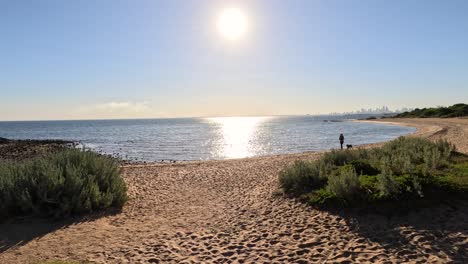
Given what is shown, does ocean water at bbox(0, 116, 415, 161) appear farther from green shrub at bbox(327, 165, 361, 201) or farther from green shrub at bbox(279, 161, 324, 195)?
green shrub at bbox(327, 165, 361, 201)

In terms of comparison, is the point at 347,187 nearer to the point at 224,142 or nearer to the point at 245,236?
the point at 245,236

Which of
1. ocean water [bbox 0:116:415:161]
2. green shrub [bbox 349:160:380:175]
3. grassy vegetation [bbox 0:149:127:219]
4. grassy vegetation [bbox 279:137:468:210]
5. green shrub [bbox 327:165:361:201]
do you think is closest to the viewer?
grassy vegetation [bbox 279:137:468:210]

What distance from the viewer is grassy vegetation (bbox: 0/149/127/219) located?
370 inches

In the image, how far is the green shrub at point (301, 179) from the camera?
11.1 metres

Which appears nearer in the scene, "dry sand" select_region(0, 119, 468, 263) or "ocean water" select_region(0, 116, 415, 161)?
"dry sand" select_region(0, 119, 468, 263)

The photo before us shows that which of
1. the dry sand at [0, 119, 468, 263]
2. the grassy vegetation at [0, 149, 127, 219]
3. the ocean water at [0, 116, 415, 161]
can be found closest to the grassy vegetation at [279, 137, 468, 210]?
the dry sand at [0, 119, 468, 263]

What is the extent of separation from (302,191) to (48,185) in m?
7.07

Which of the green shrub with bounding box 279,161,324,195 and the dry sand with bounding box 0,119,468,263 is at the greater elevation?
the green shrub with bounding box 279,161,324,195

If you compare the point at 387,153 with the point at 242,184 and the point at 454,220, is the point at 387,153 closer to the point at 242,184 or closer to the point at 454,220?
the point at 242,184

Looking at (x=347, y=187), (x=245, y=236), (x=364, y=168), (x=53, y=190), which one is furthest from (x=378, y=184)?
(x=53, y=190)

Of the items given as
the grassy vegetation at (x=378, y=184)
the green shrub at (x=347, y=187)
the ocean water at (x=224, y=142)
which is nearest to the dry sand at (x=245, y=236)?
the grassy vegetation at (x=378, y=184)

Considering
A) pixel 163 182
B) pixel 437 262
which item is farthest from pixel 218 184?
pixel 437 262

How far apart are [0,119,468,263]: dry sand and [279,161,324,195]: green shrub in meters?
0.74

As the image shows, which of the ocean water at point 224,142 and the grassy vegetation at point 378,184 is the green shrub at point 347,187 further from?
the ocean water at point 224,142
